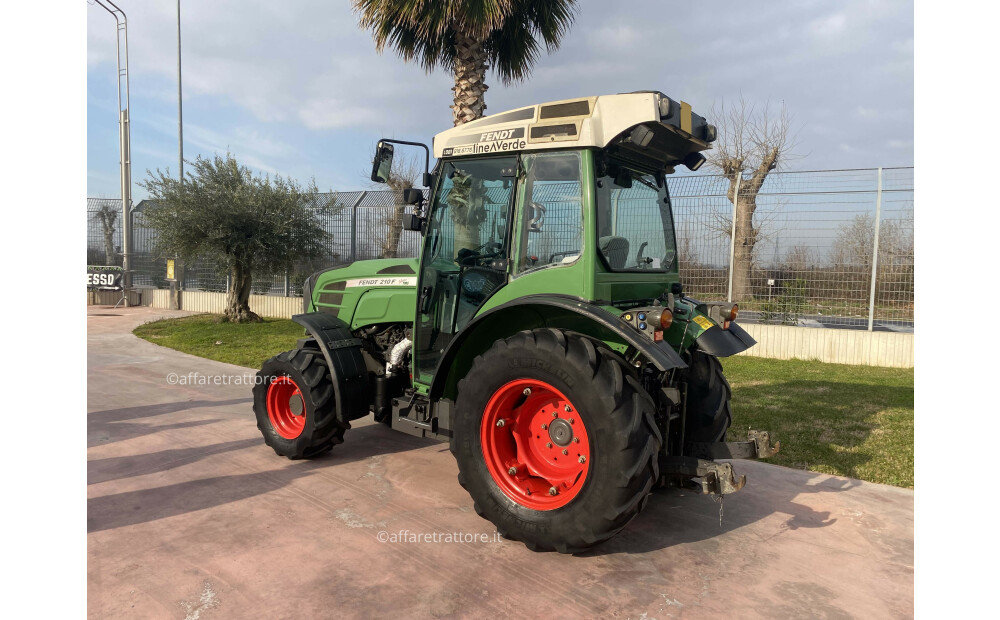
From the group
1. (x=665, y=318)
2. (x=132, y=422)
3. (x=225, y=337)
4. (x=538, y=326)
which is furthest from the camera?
(x=225, y=337)

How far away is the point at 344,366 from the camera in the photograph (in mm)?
4266

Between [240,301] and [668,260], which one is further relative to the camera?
[240,301]

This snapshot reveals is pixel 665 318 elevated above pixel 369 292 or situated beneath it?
situated beneath

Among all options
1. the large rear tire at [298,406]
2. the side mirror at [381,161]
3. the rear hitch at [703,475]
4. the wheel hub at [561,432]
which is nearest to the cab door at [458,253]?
the side mirror at [381,161]

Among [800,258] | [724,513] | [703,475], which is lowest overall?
[724,513]

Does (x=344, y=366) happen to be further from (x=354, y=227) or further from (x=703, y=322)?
(x=354, y=227)

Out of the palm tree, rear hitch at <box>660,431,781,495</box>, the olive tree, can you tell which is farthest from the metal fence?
the olive tree

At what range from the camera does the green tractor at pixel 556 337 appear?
2.87 meters

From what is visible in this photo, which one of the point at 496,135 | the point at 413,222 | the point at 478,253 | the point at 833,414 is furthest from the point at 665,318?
the point at 833,414

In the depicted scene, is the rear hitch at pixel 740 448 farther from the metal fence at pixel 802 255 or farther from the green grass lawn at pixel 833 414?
the metal fence at pixel 802 255

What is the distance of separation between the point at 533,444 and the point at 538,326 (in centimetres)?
69

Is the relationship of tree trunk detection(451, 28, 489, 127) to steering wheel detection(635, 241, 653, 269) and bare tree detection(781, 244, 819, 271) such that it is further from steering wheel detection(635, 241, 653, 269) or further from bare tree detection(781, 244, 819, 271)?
steering wheel detection(635, 241, 653, 269)

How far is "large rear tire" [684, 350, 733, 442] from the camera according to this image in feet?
12.3

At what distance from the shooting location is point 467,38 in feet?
30.1
